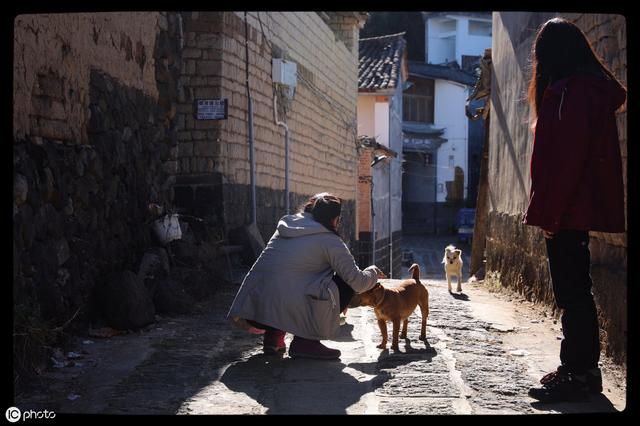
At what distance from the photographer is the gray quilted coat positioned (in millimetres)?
4691

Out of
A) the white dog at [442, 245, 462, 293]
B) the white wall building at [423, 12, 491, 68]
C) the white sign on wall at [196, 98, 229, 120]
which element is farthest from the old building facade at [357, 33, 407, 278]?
the white wall building at [423, 12, 491, 68]

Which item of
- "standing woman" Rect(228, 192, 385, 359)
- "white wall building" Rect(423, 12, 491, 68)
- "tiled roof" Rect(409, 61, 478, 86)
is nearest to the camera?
"standing woman" Rect(228, 192, 385, 359)

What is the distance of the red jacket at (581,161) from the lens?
11.9 feet

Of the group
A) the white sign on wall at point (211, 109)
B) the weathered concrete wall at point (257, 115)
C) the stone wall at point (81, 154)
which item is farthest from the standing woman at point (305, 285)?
the white sign on wall at point (211, 109)

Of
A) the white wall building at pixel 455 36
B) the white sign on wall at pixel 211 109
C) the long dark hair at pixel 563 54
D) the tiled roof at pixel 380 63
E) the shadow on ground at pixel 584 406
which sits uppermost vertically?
the white wall building at pixel 455 36

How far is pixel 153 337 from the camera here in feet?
17.9

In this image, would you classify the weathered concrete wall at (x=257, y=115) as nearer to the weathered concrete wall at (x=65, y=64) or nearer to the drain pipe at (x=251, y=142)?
the drain pipe at (x=251, y=142)

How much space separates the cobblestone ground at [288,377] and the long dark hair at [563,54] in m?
1.48

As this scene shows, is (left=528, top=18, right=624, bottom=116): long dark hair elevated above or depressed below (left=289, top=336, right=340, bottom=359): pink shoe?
above

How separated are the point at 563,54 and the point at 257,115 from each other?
6.40 meters

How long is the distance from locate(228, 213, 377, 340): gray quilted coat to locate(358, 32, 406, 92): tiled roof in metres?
17.8

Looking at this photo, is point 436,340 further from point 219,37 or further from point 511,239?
point 219,37

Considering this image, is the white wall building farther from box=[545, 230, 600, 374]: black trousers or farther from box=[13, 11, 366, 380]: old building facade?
box=[545, 230, 600, 374]: black trousers

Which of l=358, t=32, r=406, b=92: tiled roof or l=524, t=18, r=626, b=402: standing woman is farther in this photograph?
l=358, t=32, r=406, b=92: tiled roof
